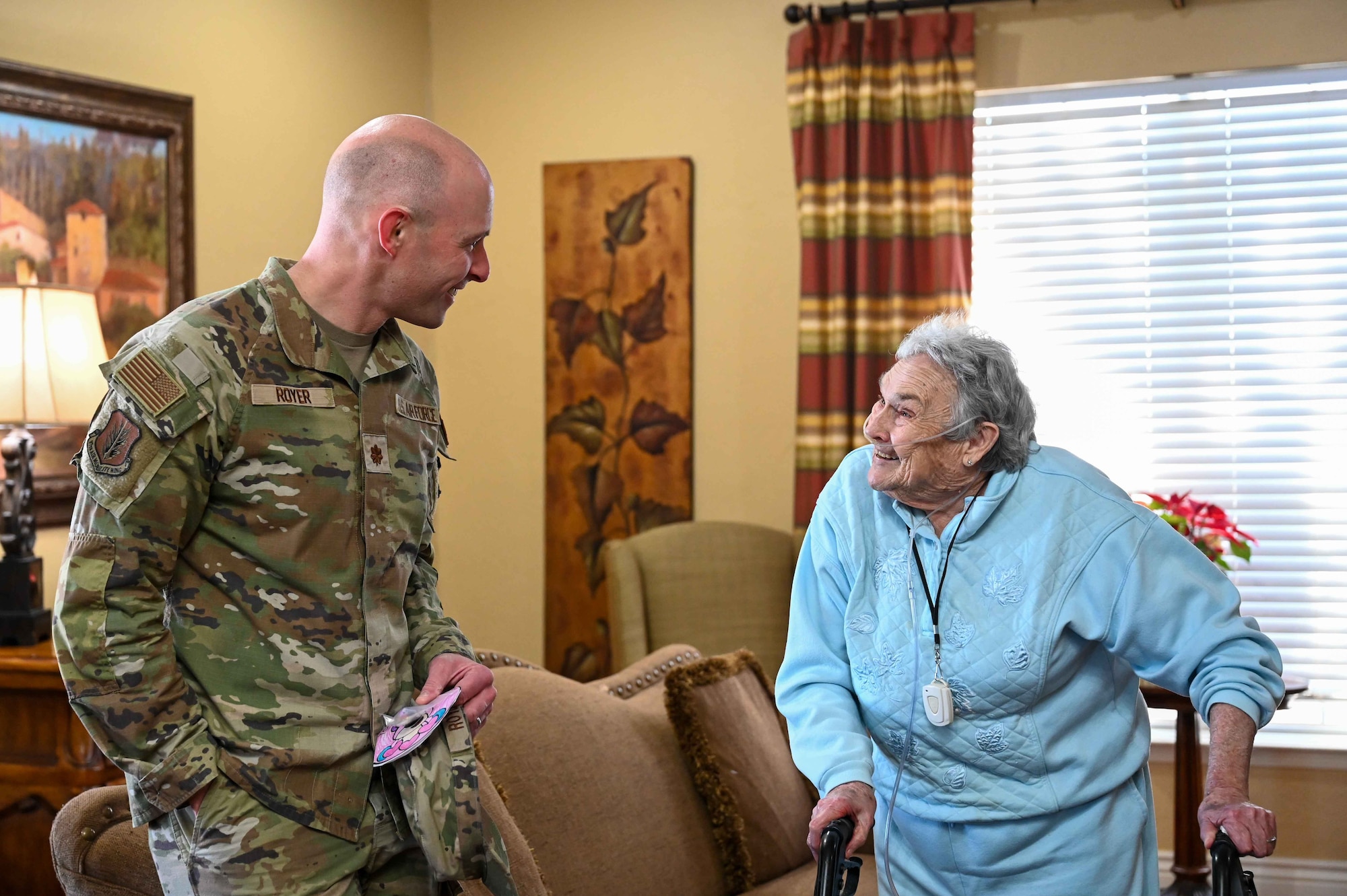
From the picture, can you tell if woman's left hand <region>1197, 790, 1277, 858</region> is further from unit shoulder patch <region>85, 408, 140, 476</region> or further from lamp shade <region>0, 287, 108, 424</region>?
lamp shade <region>0, 287, 108, 424</region>

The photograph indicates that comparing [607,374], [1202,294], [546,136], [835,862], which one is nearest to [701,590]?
[607,374]

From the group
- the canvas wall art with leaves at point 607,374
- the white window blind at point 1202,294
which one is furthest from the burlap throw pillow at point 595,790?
the white window blind at point 1202,294

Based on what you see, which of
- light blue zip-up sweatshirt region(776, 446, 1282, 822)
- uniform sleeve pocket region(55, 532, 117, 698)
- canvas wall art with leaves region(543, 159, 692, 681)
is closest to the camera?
uniform sleeve pocket region(55, 532, 117, 698)

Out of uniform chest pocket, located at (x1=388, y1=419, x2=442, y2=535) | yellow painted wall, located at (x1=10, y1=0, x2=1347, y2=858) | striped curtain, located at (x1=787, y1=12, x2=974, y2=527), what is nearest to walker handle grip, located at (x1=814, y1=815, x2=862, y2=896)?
uniform chest pocket, located at (x1=388, y1=419, x2=442, y2=535)

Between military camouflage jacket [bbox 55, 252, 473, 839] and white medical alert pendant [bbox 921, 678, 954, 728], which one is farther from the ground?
military camouflage jacket [bbox 55, 252, 473, 839]

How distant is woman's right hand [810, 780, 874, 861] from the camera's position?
5.22ft

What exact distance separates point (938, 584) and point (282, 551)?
978 millimetres

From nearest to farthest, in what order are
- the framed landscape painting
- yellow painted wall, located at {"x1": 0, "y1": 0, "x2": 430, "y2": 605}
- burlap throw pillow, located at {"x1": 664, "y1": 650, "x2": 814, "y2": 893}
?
burlap throw pillow, located at {"x1": 664, "y1": 650, "x2": 814, "y2": 893}, the framed landscape painting, yellow painted wall, located at {"x1": 0, "y1": 0, "x2": 430, "y2": 605}

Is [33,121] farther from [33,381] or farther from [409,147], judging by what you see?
[409,147]

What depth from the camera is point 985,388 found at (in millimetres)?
1878

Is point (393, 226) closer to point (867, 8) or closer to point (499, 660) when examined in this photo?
point (499, 660)

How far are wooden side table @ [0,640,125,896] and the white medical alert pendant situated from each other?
6.09 ft

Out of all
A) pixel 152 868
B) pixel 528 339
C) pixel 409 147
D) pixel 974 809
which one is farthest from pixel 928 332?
pixel 528 339

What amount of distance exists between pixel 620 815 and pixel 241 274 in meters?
2.21
